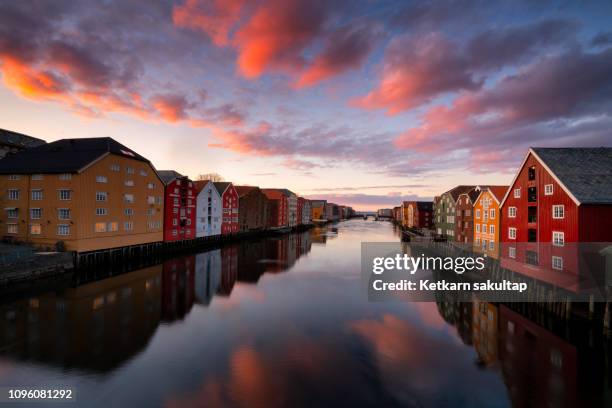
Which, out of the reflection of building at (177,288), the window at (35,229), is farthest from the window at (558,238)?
the window at (35,229)

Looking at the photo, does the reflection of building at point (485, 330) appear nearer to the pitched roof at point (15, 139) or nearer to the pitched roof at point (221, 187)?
the pitched roof at point (221, 187)

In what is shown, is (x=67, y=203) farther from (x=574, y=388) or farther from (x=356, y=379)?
(x=574, y=388)

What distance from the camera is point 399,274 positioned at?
1407 inches

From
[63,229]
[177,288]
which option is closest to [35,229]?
[63,229]

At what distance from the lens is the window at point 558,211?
2066cm

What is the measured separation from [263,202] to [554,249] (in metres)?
70.7

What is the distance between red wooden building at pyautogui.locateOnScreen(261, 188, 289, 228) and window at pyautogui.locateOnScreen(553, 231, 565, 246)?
7445cm

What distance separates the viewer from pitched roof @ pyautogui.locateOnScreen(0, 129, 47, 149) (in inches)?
1823

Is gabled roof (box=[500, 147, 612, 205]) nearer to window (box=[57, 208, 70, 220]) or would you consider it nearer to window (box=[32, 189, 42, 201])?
window (box=[57, 208, 70, 220])

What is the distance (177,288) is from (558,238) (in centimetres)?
3076

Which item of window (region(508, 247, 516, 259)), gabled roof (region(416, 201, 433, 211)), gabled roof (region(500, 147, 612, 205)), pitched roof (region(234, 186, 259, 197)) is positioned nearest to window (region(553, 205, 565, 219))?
gabled roof (region(500, 147, 612, 205))

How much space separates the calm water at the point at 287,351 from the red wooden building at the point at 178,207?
21698 mm

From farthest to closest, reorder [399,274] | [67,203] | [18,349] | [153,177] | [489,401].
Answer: [153,177] < [399,274] < [67,203] < [18,349] < [489,401]

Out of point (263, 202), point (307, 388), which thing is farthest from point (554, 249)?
point (263, 202)
